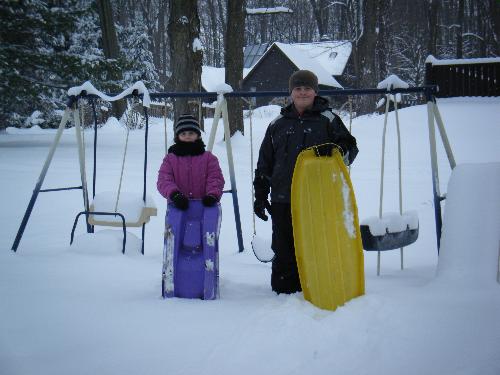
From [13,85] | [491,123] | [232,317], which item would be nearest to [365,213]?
[232,317]

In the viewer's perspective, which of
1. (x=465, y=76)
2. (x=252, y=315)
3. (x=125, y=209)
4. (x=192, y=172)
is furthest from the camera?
(x=465, y=76)

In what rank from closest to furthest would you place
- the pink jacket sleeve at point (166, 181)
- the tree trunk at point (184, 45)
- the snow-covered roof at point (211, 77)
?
the pink jacket sleeve at point (166, 181)
the tree trunk at point (184, 45)
the snow-covered roof at point (211, 77)

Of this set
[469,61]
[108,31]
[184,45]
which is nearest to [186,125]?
[184,45]

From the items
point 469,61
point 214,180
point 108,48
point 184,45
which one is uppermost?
point 108,48

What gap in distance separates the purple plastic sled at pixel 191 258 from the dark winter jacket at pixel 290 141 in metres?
0.45

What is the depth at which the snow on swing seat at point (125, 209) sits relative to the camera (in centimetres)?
386

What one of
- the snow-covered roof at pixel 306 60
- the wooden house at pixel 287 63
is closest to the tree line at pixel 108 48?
the snow-covered roof at pixel 306 60

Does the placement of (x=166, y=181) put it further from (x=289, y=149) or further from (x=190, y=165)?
(x=289, y=149)

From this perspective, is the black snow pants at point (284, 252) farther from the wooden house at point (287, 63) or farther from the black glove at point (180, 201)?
the wooden house at point (287, 63)

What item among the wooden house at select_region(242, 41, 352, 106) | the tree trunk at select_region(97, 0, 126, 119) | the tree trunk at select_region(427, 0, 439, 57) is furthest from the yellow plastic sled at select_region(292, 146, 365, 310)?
the wooden house at select_region(242, 41, 352, 106)

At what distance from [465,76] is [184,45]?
30.2ft

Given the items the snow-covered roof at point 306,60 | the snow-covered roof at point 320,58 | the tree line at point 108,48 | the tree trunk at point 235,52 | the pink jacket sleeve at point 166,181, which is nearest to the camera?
the pink jacket sleeve at point 166,181

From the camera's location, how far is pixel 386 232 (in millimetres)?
3008

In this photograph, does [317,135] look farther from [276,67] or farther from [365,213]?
[276,67]
